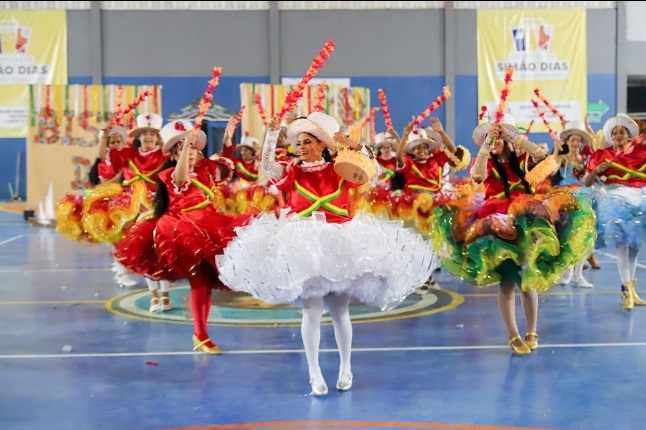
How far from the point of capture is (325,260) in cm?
485

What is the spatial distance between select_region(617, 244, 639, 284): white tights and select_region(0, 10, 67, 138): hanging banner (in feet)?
57.6

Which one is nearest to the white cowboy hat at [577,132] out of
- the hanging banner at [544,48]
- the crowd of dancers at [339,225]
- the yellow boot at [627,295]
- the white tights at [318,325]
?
Answer: the crowd of dancers at [339,225]

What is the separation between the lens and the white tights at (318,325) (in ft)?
16.8

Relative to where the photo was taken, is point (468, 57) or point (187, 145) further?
point (468, 57)

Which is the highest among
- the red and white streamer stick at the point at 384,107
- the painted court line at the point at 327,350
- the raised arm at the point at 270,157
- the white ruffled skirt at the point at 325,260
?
the red and white streamer stick at the point at 384,107

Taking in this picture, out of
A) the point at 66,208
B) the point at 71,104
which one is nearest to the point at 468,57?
the point at 71,104

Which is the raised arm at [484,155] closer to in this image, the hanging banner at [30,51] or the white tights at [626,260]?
the white tights at [626,260]

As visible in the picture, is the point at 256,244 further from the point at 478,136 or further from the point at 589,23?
the point at 589,23

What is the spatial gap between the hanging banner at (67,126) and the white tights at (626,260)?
38.0ft

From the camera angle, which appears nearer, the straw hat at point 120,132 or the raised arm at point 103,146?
the raised arm at point 103,146

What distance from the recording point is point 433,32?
22484 millimetres

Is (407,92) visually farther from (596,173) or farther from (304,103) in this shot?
(596,173)

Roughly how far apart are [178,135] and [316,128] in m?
1.53

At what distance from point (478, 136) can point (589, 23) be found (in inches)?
695
